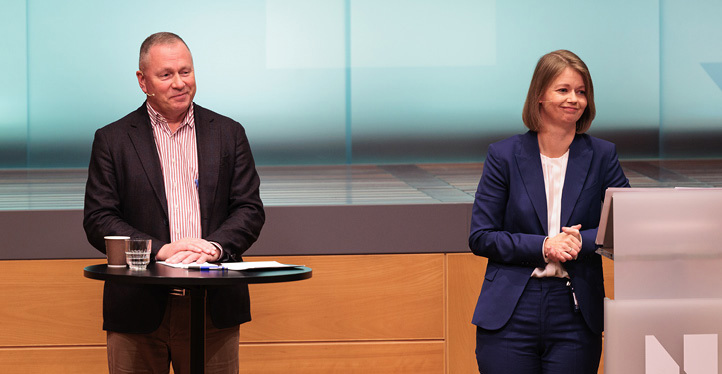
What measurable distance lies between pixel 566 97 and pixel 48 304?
7.37 ft

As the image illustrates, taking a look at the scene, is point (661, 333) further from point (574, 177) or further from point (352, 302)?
point (352, 302)

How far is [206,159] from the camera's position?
93.3 inches

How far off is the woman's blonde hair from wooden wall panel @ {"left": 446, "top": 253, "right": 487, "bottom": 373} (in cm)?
121

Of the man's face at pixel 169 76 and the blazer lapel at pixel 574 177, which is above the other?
the man's face at pixel 169 76

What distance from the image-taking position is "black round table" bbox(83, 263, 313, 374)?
5.93ft

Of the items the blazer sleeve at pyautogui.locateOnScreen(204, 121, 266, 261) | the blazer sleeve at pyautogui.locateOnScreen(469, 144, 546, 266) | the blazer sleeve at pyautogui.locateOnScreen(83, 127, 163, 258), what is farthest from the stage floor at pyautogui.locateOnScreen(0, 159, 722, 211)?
the blazer sleeve at pyautogui.locateOnScreen(469, 144, 546, 266)

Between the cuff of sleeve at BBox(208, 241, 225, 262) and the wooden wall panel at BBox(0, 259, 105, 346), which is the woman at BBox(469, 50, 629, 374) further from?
the wooden wall panel at BBox(0, 259, 105, 346)

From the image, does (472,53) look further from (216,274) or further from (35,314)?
(216,274)

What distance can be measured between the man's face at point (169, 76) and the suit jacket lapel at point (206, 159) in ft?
0.31

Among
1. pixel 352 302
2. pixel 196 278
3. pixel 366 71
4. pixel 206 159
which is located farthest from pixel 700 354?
pixel 366 71

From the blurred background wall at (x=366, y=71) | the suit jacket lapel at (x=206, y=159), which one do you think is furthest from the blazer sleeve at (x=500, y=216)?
the blurred background wall at (x=366, y=71)

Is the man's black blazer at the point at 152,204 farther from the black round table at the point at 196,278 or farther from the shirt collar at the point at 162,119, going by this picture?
the black round table at the point at 196,278

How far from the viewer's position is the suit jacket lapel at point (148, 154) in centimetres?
231

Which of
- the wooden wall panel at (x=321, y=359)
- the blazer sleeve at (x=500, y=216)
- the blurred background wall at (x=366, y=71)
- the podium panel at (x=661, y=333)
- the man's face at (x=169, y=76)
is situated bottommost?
the wooden wall panel at (x=321, y=359)
